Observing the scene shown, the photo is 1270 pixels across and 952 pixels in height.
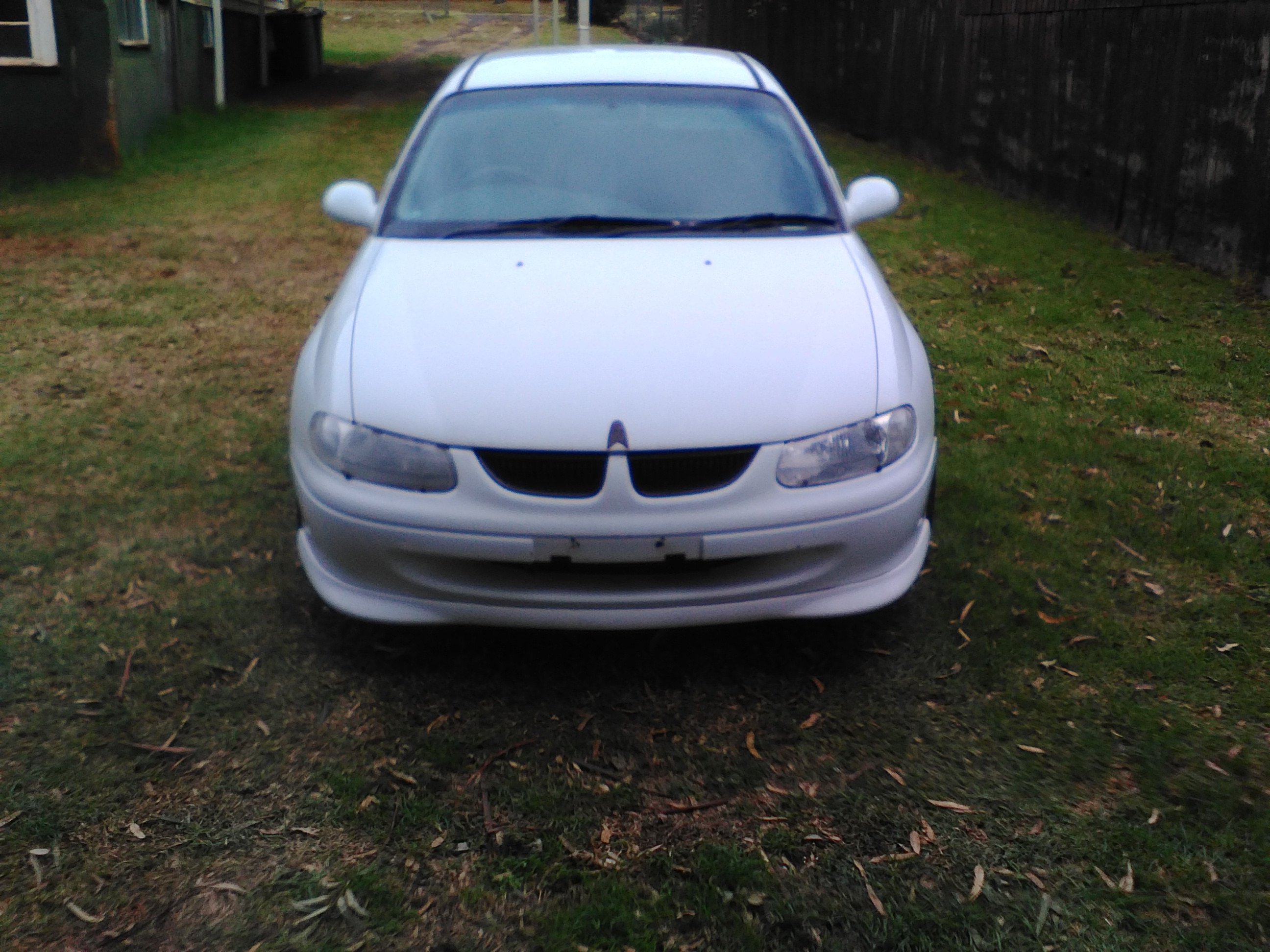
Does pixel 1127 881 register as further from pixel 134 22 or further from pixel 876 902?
pixel 134 22

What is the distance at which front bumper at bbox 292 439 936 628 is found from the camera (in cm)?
277

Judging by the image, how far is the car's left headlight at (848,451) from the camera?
2848 mm

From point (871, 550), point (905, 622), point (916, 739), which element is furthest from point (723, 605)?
point (905, 622)

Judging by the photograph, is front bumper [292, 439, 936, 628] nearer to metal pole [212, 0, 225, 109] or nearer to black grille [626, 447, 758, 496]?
black grille [626, 447, 758, 496]

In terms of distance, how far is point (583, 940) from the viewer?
2.35 metres

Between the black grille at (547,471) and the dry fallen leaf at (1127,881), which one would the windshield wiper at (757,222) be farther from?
the dry fallen leaf at (1127,881)

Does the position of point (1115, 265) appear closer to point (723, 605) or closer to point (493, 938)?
point (723, 605)

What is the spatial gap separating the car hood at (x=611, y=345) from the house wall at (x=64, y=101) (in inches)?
326

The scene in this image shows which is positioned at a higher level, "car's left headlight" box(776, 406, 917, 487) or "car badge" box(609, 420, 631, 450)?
"car badge" box(609, 420, 631, 450)

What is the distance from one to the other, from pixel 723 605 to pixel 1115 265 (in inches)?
230

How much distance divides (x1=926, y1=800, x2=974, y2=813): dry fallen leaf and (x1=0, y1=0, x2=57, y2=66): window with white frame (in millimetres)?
10169

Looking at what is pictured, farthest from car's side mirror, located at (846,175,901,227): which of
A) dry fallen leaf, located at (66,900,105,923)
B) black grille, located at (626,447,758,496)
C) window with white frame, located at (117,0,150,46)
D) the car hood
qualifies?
window with white frame, located at (117,0,150,46)

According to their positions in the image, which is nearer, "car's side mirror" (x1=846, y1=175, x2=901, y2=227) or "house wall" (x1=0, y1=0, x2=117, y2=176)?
"car's side mirror" (x1=846, y1=175, x2=901, y2=227)

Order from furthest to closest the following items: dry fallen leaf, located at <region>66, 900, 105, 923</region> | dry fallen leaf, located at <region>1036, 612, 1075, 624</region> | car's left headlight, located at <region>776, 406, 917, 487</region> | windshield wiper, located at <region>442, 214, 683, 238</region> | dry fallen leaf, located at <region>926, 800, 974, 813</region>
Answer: windshield wiper, located at <region>442, 214, 683, 238</region>
dry fallen leaf, located at <region>1036, 612, 1075, 624</region>
car's left headlight, located at <region>776, 406, 917, 487</region>
dry fallen leaf, located at <region>926, 800, 974, 813</region>
dry fallen leaf, located at <region>66, 900, 105, 923</region>
